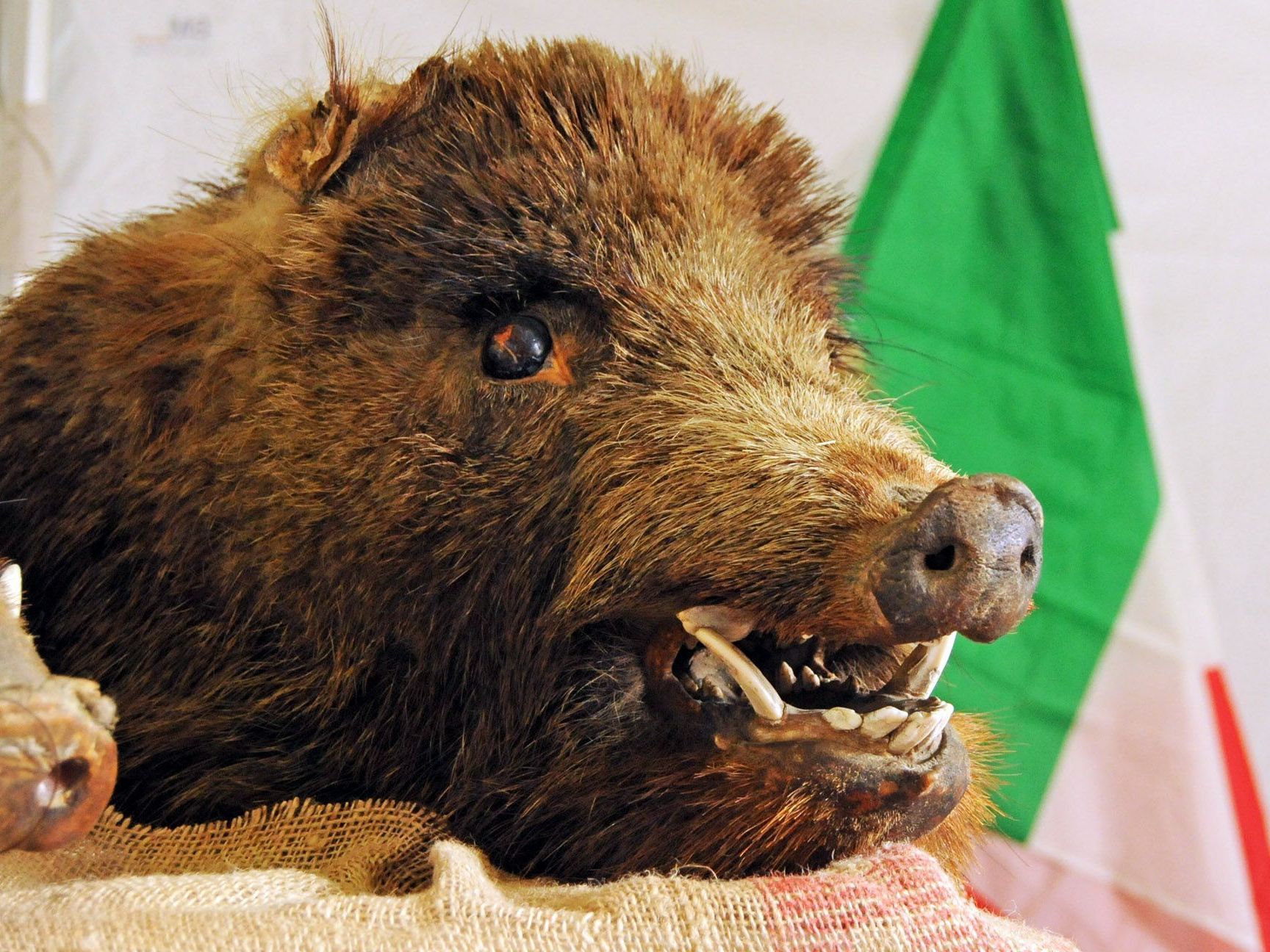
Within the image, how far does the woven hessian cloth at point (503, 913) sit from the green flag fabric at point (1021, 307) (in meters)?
1.05

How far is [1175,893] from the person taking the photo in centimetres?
170

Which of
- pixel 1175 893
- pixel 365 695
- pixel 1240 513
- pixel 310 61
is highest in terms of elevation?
pixel 310 61

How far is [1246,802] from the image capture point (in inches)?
66.3

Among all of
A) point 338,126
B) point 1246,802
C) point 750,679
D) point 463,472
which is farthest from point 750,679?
point 1246,802

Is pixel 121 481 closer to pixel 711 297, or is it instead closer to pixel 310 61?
pixel 711 297

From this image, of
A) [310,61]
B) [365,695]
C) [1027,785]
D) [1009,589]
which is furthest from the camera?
[1027,785]

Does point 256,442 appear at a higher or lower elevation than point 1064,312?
lower

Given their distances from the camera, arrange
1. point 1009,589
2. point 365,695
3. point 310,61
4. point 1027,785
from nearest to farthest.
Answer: point 1009,589 → point 365,695 → point 310,61 → point 1027,785

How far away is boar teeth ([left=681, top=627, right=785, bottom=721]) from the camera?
2.23 ft

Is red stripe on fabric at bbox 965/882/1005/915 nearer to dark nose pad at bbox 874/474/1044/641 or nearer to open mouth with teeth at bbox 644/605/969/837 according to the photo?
open mouth with teeth at bbox 644/605/969/837

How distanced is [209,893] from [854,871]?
13.5 inches

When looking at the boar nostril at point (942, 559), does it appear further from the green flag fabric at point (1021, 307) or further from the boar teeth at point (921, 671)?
the green flag fabric at point (1021, 307)

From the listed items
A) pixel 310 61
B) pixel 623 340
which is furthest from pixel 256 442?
pixel 310 61

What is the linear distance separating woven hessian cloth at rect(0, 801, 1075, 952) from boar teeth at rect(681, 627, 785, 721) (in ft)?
0.29
